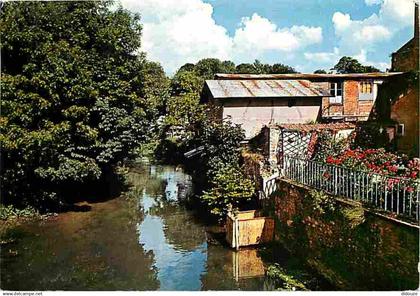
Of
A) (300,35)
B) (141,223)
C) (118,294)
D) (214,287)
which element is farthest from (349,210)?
(141,223)

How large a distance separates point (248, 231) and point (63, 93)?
9.34m

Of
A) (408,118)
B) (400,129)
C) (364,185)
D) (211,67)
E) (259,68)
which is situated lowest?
(364,185)

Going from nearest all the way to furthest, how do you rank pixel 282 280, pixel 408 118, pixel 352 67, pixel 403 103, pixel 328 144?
1. pixel 282 280
2. pixel 328 144
3. pixel 408 118
4. pixel 403 103
5. pixel 352 67

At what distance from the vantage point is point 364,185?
11.3 meters

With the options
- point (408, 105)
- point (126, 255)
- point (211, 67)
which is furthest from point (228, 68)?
point (126, 255)

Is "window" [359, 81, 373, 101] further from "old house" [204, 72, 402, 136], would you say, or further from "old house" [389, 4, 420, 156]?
"old house" [389, 4, 420, 156]

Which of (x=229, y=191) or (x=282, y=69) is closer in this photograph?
(x=229, y=191)

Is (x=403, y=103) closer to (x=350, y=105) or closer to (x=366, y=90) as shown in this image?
(x=366, y=90)

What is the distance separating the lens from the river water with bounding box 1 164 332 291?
1264 centimetres

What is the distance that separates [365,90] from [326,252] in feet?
51.0

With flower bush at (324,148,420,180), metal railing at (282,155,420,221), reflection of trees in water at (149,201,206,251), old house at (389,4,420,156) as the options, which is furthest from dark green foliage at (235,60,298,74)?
flower bush at (324,148,420,180)

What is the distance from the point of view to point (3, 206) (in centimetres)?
1919

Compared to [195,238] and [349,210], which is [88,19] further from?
[349,210]

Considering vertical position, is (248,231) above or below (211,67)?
below
